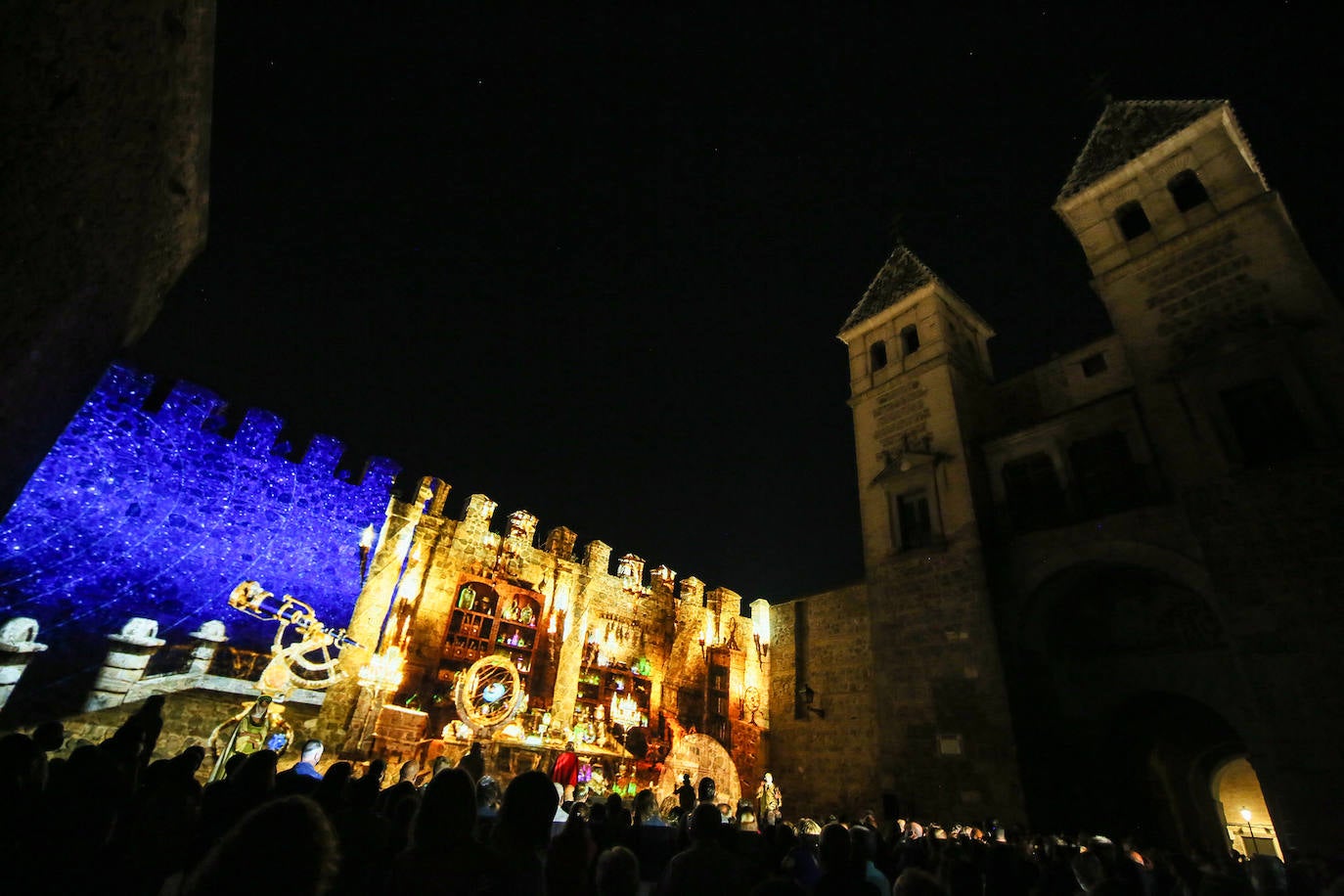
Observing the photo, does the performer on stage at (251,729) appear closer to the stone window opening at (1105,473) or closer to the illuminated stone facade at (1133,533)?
the illuminated stone facade at (1133,533)

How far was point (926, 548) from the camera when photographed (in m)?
13.5

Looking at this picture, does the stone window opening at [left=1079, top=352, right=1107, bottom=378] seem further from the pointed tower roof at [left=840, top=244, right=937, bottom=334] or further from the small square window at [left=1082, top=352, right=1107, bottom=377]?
the pointed tower roof at [left=840, top=244, right=937, bottom=334]

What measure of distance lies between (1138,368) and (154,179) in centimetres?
1492

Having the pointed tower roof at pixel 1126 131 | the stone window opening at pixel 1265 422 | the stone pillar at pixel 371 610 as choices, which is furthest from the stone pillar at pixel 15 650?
the pointed tower roof at pixel 1126 131

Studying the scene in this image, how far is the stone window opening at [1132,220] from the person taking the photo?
13.1m

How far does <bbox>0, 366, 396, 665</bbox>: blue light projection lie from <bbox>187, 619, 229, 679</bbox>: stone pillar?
26cm

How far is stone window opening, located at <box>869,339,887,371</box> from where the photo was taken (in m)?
16.9

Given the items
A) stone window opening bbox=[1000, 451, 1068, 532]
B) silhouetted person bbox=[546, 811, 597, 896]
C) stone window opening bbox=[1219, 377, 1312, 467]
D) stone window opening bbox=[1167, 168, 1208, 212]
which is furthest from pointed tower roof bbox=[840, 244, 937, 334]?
silhouetted person bbox=[546, 811, 597, 896]

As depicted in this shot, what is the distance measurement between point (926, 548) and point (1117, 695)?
14.8 ft

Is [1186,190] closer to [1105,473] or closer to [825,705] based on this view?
[1105,473]

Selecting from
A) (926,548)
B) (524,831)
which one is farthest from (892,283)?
(524,831)

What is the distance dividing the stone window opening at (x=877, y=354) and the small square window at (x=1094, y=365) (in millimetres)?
4738

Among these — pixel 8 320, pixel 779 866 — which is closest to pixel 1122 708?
pixel 779 866

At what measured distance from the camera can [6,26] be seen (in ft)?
8.43
